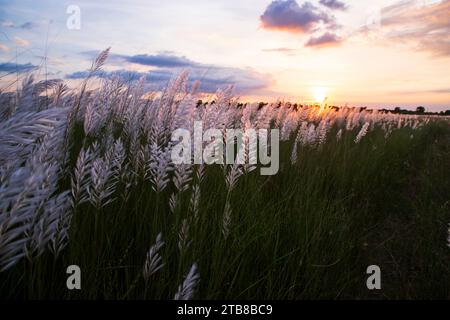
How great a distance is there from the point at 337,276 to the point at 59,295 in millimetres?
1587

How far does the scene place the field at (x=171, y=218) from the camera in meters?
1.09

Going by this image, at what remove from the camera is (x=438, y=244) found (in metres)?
3.24

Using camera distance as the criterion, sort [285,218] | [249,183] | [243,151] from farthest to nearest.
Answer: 1. [249,183]
2. [285,218]
3. [243,151]

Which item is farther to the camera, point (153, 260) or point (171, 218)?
point (171, 218)

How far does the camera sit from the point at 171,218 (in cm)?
196

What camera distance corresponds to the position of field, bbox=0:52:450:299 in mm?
1094

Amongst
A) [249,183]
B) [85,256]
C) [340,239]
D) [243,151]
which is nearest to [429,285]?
[340,239]

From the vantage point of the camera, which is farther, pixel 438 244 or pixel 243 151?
pixel 438 244
